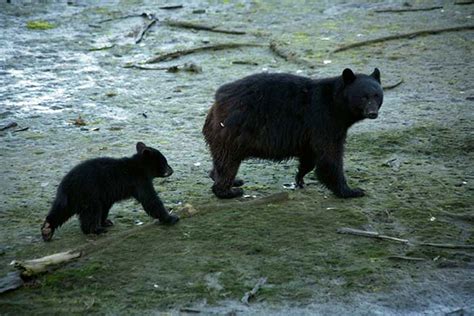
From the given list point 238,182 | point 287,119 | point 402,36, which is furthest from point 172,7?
point 287,119

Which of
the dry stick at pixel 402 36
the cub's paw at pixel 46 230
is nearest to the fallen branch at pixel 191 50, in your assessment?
the dry stick at pixel 402 36

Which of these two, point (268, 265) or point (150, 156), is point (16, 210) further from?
point (268, 265)

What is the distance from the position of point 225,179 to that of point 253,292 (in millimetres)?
2056

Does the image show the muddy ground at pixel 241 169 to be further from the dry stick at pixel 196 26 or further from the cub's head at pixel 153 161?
the cub's head at pixel 153 161

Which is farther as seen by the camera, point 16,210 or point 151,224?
point 16,210

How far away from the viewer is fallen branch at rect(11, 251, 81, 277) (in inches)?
230

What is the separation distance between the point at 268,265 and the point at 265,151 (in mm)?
1737

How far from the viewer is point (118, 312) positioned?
554cm

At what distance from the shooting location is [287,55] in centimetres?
1289

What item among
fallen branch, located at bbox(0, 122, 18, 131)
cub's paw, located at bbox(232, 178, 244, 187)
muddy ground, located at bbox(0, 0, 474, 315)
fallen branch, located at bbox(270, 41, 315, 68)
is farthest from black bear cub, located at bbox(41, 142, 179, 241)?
fallen branch, located at bbox(270, 41, 315, 68)

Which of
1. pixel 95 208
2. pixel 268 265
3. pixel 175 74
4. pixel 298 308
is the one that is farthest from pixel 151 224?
pixel 175 74

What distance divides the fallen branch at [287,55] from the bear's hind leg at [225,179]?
16.2 feet

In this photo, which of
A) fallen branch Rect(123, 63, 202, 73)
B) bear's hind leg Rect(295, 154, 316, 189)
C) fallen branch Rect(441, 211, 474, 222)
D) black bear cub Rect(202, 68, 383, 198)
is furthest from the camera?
fallen branch Rect(123, 63, 202, 73)

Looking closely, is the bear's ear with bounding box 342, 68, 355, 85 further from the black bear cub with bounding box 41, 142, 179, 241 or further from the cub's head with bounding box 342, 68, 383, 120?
the black bear cub with bounding box 41, 142, 179, 241
